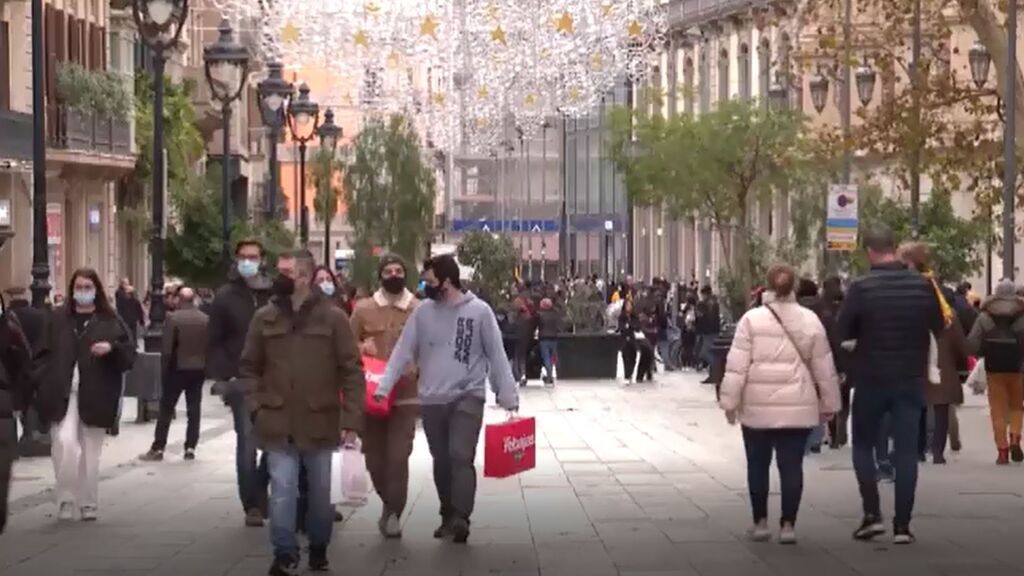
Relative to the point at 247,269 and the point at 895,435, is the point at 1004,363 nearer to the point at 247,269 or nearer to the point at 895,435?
the point at 247,269

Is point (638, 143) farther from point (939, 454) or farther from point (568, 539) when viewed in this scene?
point (568, 539)

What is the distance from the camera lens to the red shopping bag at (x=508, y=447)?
17.7m

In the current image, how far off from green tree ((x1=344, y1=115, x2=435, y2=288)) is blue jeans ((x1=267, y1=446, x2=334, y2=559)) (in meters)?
63.6

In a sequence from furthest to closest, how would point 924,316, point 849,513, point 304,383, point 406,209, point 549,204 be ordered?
1. point 549,204
2. point 406,209
3. point 849,513
4. point 924,316
5. point 304,383

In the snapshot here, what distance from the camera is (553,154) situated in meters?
152

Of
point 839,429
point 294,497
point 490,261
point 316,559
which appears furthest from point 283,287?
point 490,261

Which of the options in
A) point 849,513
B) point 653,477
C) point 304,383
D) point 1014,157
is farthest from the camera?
point 1014,157

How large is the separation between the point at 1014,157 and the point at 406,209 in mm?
41962

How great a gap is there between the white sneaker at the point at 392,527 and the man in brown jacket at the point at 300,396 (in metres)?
2.03

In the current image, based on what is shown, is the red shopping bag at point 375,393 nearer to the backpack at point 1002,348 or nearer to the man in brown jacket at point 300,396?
the man in brown jacket at point 300,396

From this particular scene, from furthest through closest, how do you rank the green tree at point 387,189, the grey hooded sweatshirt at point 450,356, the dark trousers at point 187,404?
the green tree at point 387,189
the dark trousers at point 187,404
the grey hooded sweatshirt at point 450,356

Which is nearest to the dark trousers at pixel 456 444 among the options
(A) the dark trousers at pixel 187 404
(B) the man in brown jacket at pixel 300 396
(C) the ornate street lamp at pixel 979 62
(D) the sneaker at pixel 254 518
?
(D) the sneaker at pixel 254 518

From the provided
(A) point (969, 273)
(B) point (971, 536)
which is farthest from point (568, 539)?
(A) point (969, 273)

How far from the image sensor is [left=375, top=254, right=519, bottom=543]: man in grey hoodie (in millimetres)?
17734
